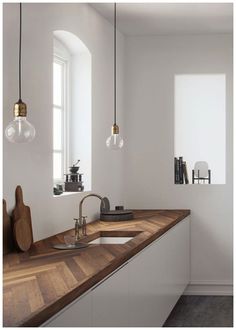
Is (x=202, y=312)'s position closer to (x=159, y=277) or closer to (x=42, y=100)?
(x=159, y=277)

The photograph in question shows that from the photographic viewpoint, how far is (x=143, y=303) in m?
3.85

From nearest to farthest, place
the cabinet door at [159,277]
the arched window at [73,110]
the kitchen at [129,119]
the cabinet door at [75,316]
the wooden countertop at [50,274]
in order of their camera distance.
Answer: the wooden countertop at [50,274] → the cabinet door at [75,316] → the cabinet door at [159,277] → the kitchen at [129,119] → the arched window at [73,110]

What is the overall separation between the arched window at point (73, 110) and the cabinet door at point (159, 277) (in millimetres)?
948

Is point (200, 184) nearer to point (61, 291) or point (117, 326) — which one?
Answer: point (117, 326)

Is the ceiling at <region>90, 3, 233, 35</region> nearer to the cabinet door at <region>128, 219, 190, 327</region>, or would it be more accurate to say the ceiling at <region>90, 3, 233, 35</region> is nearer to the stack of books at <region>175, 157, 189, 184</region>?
the stack of books at <region>175, 157, 189, 184</region>

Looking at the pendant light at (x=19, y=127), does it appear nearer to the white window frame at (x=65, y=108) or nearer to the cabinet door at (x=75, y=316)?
the cabinet door at (x=75, y=316)

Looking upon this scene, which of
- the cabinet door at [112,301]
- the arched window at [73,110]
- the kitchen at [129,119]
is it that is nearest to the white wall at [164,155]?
the kitchen at [129,119]

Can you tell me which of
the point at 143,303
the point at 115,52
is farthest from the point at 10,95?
the point at 115,52

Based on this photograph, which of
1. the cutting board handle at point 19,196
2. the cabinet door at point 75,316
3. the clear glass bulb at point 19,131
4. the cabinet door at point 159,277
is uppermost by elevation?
the clear glass bulb at point 19,131

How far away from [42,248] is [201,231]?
3.14 metres

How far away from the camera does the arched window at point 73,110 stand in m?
5.12

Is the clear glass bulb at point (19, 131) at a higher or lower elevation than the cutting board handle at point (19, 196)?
higher

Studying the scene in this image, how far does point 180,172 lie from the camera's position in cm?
643

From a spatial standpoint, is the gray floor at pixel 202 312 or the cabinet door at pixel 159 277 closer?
the cabinet door at pixel 159 277
